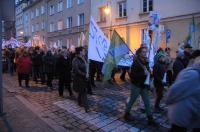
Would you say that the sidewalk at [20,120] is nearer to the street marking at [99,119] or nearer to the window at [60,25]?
the street marking at [99,119]

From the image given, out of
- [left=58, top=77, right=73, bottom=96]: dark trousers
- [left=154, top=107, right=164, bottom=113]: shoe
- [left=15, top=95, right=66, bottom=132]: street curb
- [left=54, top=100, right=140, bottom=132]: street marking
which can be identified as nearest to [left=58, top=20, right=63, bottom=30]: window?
[left=58, top=77, right=73, bottom=96]: dark trousers

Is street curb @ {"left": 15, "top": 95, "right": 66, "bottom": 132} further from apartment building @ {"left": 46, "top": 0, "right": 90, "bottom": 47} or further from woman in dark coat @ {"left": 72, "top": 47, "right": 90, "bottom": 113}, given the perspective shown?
apartment building @ {"left": 46, "top": 0, "right": 90, "bottom": 47}

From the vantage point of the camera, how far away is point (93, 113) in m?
6.18

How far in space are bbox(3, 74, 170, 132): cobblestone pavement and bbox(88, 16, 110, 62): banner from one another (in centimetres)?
144

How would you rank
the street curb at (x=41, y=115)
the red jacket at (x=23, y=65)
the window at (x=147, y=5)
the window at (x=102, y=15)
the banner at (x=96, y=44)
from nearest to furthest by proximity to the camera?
the street curb at (x=41, y=115), the banner at (x=96, y=44), the red jacket at (x=23, y=65), the window at (x=147, y=5), the window at (x=102, y=15)

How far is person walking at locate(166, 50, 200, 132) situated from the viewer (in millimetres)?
2922

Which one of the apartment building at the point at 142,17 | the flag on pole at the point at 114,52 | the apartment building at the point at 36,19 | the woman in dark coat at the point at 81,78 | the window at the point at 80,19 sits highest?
the apartment building at the point at 36,19

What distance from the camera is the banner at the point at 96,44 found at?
610 centimetres

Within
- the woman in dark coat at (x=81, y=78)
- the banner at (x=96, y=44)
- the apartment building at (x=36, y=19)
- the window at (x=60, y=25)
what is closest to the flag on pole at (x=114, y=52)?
the banner at (x=96, y=44)

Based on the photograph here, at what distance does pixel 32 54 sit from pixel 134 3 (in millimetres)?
11618

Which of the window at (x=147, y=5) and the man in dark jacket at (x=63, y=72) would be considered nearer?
the man in dark jacket at (x=63, y=72)

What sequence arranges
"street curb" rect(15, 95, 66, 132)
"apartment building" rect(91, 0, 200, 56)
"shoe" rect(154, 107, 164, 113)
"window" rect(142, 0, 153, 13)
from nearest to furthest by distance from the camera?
"street curb" rect(15, 95, 66, 132) → "shoe" rect(154, 107, 164, 113) → "apartment building" rect(91, 0, 200, 56) → "window" rect(142, 0, 153, 13)

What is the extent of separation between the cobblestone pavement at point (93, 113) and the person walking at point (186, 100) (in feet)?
6.51

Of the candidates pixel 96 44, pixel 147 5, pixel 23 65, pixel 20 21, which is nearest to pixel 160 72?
pixel 96 44
